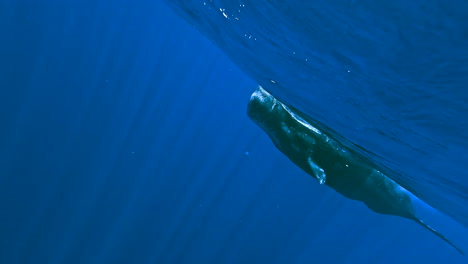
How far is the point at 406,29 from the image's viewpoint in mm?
2467

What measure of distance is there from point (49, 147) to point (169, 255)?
39.1 feet

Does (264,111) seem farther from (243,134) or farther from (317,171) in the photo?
(243,134)

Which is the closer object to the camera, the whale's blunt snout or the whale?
the whale's blunt snout

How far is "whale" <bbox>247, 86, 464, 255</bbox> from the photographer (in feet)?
22.3

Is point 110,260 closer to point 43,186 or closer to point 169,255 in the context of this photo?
point 169,255

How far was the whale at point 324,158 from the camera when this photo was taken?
22.3 ft

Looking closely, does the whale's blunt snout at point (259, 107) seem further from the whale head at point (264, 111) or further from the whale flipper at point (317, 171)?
the whale flipper at point (317, 171)

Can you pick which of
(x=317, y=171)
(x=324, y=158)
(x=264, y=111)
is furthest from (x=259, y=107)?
(x=324, y=158)

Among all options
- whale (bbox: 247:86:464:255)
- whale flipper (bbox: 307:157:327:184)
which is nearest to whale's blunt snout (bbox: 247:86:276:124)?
whale (bbox: 247:86:464:255)

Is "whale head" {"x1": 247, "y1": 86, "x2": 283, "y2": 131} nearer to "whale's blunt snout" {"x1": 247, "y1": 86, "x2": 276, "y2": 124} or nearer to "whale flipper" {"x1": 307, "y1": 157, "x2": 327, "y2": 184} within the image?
"whale's blunt snout" {"x1": 247, "y1": 86, "x2": 276, "y2": 124}

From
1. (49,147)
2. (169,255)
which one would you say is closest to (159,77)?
(49,147)

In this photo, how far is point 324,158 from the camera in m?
7.35

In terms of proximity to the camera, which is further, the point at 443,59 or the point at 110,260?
the point at 110,260

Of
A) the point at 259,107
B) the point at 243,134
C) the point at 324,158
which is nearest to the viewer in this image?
the point at 259,107
